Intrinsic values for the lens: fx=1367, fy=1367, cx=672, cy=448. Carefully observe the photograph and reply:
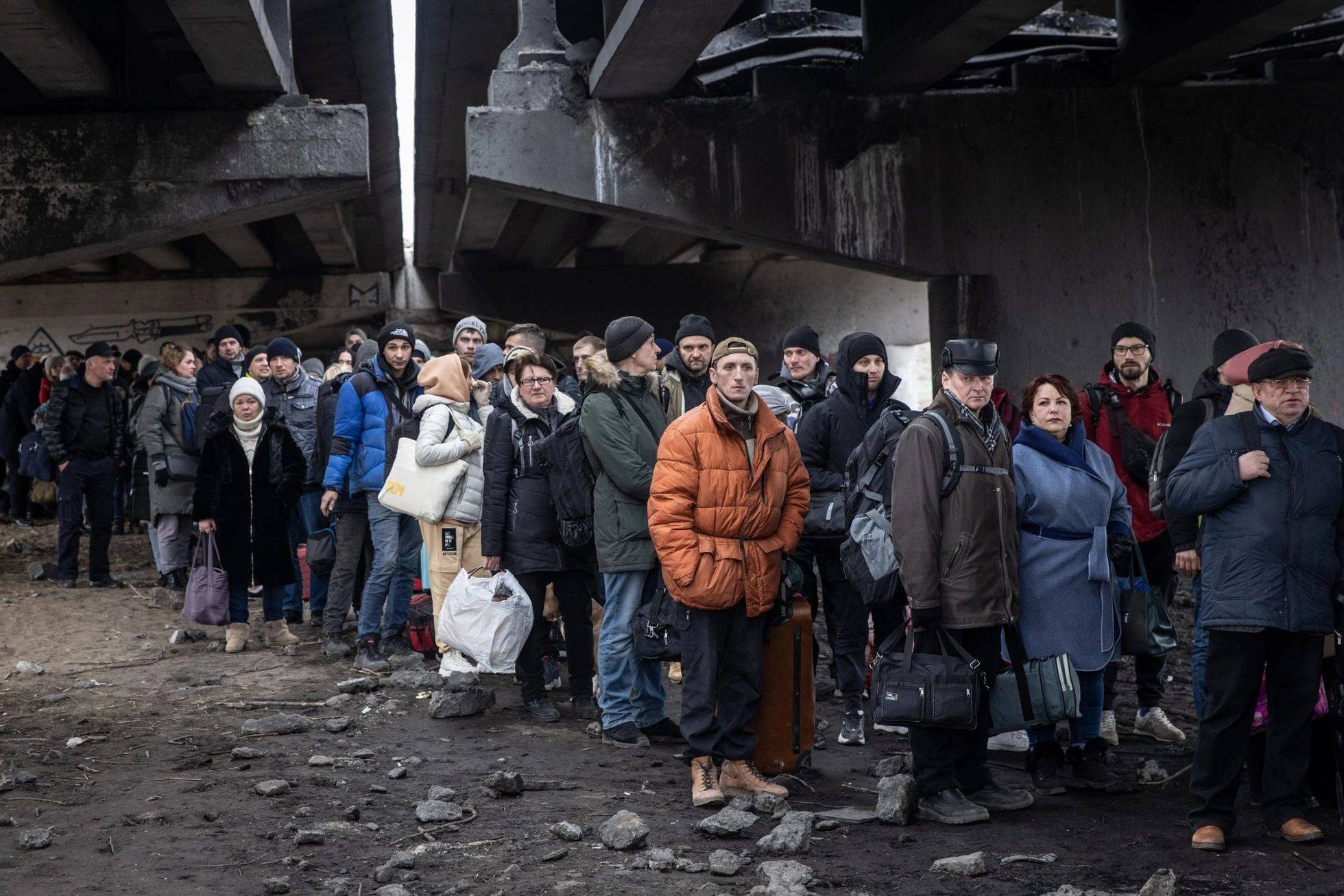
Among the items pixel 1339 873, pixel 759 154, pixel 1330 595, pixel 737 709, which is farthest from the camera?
pixel 759 154

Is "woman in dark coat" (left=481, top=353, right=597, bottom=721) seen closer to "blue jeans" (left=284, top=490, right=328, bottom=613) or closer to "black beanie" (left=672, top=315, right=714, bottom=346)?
"black beanie" (left=672, top=315, right=714, bottom=346)

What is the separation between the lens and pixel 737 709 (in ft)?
18.3

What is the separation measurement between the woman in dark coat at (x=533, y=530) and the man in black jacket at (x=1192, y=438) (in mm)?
2911

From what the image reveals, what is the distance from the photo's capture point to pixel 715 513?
216 inches

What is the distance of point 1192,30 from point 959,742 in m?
5.64

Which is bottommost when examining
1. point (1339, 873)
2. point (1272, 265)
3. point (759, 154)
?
point (1339, 873)

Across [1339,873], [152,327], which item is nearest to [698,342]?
[1339,873]

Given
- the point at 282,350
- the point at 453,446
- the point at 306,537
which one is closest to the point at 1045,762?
the point at 453,446

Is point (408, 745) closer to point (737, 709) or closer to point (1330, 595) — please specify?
point (737, 709)

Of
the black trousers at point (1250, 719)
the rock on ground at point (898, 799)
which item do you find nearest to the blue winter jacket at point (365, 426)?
the rock on ground at point (898, 799)

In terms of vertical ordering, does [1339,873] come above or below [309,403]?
below

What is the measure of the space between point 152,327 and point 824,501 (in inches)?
828

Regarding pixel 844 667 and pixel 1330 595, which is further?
pixel 844 667

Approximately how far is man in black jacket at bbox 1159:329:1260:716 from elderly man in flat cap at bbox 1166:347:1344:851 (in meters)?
0.53
